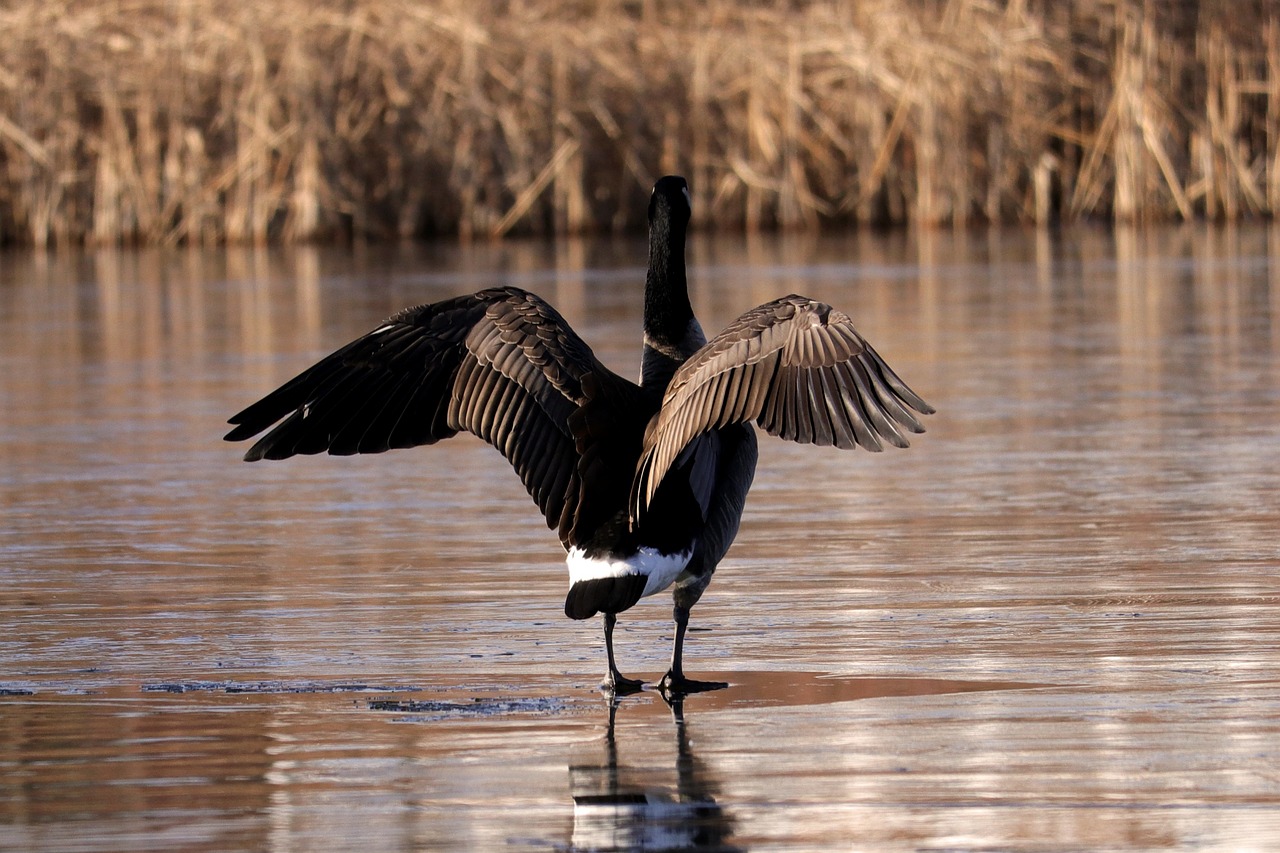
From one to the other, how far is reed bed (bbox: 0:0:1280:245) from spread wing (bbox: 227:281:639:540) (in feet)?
69.6

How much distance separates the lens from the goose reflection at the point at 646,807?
4543mm

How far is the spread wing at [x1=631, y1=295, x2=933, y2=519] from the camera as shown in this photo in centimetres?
542

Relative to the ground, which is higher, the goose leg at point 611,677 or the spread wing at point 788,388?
the spread wing at point 788,388

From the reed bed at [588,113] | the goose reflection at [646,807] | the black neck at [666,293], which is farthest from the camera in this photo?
the reed bed at [588,113]

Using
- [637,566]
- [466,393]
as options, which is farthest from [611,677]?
[466,393]

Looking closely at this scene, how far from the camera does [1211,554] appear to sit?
779cm

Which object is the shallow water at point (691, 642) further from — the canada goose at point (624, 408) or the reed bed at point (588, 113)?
the reed bed at point (588, 113)

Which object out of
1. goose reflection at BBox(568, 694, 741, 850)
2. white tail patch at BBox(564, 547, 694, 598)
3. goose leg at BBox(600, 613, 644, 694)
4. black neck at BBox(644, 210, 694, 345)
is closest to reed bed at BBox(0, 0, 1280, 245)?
black neck at BBox(644, 210, 694, 345)

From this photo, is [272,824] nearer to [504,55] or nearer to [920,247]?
[920,247]

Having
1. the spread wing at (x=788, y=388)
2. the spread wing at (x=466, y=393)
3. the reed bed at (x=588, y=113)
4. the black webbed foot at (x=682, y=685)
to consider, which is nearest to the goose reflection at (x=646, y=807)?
the black webbed foot at (x=682, y=685)

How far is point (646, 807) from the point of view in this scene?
189 inches

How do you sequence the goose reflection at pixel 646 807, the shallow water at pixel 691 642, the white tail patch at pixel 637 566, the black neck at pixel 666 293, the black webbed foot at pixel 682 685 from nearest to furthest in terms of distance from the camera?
the goose reflection at pixel 646 807, the shallow water at pixel 691 642, the white tail patch at pixel 637 566, the black webbed foot at pixel 682 685, the black neck at pixel 666 293

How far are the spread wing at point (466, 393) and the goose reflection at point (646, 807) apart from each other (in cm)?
99

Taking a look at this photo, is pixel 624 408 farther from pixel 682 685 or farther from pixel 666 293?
pixel 682 685
